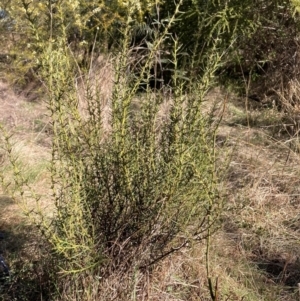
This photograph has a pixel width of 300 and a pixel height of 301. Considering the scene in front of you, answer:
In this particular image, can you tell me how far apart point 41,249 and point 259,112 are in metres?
3.65

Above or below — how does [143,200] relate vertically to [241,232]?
above

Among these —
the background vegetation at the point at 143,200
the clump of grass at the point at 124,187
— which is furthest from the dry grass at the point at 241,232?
the clump of grass at the point at 124,187

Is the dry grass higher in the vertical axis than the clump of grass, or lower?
lower

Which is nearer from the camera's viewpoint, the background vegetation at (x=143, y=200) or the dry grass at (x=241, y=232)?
the background vegetation at (x=143, y=200)

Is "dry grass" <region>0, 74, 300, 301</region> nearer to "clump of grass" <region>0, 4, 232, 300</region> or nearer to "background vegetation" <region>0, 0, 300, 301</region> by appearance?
"background vegetation" <region>0, 0, 300, 301</region>

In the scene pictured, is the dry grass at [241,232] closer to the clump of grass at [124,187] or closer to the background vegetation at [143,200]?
the background vegetation at [143,200]

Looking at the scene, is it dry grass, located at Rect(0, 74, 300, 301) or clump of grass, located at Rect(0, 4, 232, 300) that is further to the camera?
dry grass, located at Rect(0, 74, 300, 301)

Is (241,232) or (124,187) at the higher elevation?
(124,187)

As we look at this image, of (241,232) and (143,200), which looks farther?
(241,232)

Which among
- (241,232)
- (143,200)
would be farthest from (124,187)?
(241,232)

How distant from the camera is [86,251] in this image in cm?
189

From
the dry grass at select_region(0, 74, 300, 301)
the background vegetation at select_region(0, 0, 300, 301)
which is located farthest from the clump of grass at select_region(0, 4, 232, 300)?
the dry grass at select_region(0, 74, 300, 301)

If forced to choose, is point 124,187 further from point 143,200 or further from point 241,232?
point 241,232

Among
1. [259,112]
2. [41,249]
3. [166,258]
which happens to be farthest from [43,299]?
[259,112]
